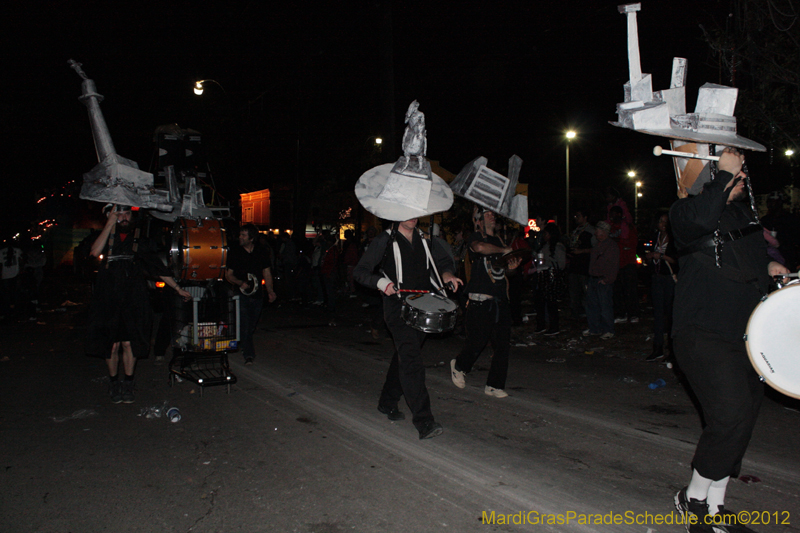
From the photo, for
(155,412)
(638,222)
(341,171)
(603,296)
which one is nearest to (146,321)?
(155,412)

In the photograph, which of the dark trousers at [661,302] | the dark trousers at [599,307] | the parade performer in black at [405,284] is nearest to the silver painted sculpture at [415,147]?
the parade performer in black at [405,284]

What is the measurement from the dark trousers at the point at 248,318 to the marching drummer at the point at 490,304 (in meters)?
3.34

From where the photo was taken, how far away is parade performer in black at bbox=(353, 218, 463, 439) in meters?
4.91

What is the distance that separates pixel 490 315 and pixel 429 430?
5.66 ft

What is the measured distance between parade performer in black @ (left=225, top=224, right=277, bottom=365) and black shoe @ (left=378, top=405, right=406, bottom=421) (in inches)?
122

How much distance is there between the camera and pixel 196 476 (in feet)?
13.7

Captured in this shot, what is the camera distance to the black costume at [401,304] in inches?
194

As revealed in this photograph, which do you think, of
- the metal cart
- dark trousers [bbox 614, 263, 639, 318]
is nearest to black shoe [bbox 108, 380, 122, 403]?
the metal cart

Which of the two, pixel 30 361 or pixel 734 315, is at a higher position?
pixel 734 315

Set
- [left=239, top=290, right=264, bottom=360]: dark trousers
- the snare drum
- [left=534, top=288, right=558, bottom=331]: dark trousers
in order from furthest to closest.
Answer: [left=534, top=288, right=558, bottom=331]: dark trousers
[left=239, top=290, right=264, bottom=360]: dark trousers
the snare drum

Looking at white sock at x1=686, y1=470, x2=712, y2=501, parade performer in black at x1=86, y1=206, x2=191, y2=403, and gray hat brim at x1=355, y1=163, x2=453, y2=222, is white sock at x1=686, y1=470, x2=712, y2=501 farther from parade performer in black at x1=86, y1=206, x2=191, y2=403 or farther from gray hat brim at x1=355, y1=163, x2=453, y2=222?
parade performer in black at x1=86, y1=206, x2=191, y2=403

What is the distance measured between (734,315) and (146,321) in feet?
18.4

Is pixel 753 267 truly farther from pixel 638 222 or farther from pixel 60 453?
pixel 638 222

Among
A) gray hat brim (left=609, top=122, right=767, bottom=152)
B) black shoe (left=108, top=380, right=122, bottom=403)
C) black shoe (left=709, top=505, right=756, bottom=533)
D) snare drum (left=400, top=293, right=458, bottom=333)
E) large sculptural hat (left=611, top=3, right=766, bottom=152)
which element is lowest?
black shoe (left=709, top=505, right=756, bottom=533)
